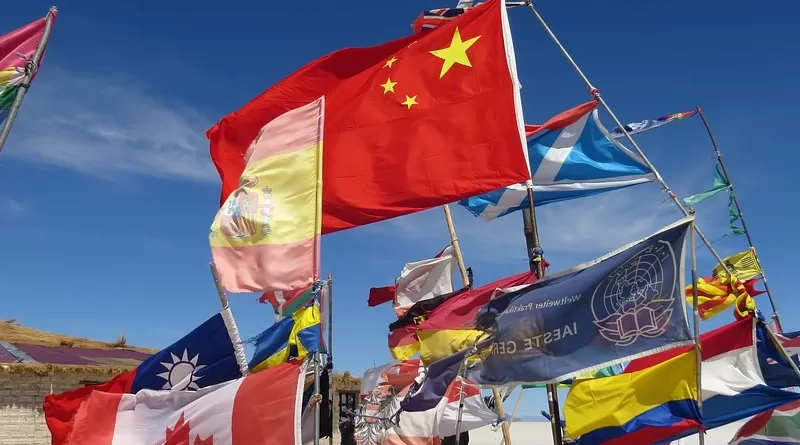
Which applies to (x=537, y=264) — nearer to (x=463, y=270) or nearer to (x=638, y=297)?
(x=638, y=297)

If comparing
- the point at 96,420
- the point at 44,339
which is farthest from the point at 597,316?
the point at 44,339

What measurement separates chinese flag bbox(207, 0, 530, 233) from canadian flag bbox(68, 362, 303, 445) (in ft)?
8.46

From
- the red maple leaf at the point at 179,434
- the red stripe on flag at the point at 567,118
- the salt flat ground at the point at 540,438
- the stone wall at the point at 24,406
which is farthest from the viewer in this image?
the salt flat ground at the point at 540,438

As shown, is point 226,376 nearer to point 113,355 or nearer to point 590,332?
point 590,332

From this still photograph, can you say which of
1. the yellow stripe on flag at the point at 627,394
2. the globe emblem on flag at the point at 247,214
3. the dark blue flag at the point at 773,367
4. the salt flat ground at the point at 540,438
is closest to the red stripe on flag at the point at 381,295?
the globe emblem on flag at the point at 247,214

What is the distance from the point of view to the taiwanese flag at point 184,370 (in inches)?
363

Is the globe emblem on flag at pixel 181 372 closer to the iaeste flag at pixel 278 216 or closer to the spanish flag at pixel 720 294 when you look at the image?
the iaeste flag at pixel 278 216

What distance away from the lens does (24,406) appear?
52.7ft

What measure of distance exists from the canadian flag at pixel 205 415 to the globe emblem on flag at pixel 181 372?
8.4 inches

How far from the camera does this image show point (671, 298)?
20.9 ft

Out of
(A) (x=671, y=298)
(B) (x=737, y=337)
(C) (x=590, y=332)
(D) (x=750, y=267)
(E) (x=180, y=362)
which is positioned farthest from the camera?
(D) (x=750, y=267)

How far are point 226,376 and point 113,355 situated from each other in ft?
45.5

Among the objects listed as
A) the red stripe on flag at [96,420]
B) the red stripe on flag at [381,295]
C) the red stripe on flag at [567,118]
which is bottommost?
the red stripe on flag at [96,420]

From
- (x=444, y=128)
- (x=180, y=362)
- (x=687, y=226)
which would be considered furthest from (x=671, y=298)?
(x=180, y=362)
